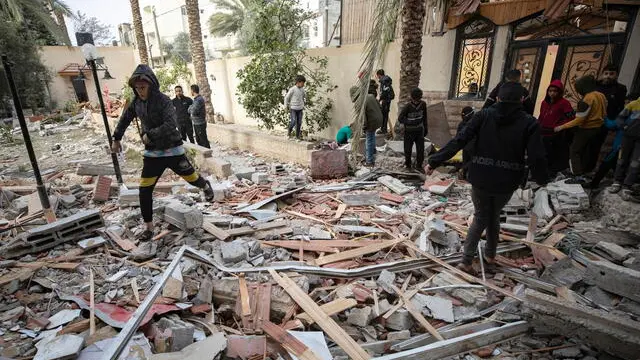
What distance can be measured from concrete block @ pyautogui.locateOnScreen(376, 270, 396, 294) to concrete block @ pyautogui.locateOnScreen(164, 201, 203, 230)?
247cm

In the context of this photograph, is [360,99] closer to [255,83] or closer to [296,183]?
[296,183]

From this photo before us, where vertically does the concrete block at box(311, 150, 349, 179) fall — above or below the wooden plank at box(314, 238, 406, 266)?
above

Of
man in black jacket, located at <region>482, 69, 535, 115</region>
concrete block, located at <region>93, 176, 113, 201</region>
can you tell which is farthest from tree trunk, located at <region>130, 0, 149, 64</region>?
man in black jacket, located at <region>482, 69, 535, 115</region>

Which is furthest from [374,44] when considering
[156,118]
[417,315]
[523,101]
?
[417,315]

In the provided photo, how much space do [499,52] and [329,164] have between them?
514 centimetres

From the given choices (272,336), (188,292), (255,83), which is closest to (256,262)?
(188,292)

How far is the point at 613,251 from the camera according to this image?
12.0ft

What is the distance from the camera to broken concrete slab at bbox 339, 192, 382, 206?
5.72 metres

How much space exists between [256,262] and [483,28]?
8165 millimetres

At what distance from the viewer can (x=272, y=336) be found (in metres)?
2.71

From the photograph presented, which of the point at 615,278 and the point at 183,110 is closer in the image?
the point at 615,278

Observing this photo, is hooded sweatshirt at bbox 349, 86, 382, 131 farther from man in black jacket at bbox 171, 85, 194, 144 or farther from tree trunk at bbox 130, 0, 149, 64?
tree trunk at bbox 130, 0, 149, 64

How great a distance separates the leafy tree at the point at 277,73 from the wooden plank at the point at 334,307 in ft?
28.3

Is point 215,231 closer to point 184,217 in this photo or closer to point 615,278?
point 184,217
